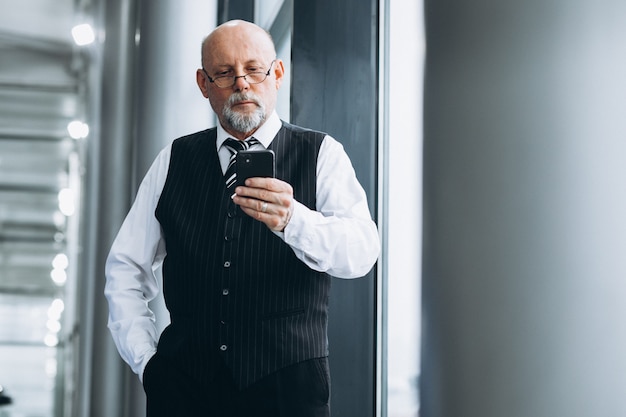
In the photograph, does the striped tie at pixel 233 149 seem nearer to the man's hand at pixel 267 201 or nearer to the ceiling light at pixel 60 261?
the man's hand at pixel 267 201

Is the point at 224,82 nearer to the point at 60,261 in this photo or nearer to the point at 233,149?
the point at 233,149

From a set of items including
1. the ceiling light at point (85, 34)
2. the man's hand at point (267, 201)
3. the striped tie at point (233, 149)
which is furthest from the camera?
the ceiling light at point (85, 34)

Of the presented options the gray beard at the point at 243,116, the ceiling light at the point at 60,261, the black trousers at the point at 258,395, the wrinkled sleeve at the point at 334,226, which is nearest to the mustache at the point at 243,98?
the gray beard at the point at 243,116

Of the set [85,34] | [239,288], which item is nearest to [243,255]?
[239,288]

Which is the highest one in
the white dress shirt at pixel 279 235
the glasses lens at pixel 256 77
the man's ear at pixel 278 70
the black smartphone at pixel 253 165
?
the man's ear at pixel 278 70

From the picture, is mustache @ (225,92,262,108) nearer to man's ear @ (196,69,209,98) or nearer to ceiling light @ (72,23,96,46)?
man's ear @ (196,69,209,98)

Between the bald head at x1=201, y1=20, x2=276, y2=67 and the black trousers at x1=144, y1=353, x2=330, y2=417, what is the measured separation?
62 cm

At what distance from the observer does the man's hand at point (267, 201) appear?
131 cm

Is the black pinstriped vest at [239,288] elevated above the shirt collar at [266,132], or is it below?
below

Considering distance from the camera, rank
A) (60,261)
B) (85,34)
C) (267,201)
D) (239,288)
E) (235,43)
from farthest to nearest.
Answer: (60,261) → (85,34) → (235,43) → (239,288) → (267,201)

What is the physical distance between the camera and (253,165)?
1.36 metres

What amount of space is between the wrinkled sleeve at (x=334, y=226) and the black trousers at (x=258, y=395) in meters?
0.20

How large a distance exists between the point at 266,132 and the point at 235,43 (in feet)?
0.63

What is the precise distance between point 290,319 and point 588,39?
864mm
